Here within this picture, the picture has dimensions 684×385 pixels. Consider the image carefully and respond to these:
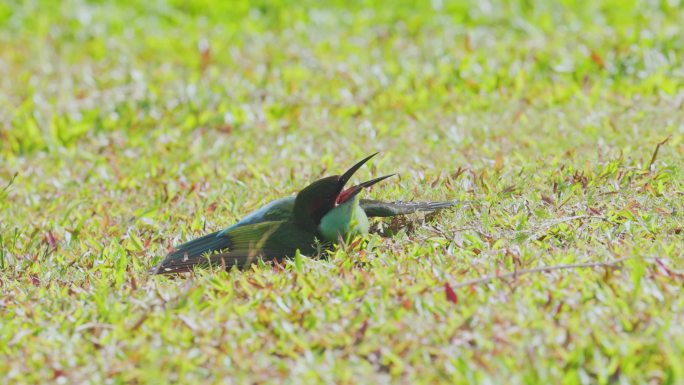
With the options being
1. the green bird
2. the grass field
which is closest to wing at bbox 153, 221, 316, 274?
the green bird

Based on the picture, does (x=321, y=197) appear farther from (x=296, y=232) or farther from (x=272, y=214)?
(x=272, y=214)

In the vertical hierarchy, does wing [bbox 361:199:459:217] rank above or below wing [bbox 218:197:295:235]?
below

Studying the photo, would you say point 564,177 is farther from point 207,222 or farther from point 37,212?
point 37,212

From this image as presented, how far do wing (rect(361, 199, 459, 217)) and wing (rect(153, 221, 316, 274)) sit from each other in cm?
33

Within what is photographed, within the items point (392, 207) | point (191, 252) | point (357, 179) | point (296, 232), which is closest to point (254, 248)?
point (296, 232)

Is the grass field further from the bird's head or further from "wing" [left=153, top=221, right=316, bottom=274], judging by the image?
the bird's head

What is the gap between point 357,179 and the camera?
5672 mm

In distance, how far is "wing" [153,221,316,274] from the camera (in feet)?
14.8

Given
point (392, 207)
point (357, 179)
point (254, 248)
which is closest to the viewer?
point (254, 248)

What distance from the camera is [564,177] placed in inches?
204

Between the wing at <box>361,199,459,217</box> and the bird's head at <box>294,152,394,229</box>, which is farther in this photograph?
the wing at <box>361,199,459,217</box>

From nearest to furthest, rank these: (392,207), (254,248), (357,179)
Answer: (254,248) → (392,207) → (357,179)

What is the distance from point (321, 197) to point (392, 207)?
1.24 ft

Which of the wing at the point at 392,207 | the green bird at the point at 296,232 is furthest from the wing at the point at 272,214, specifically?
the wing at the point at 392,207
